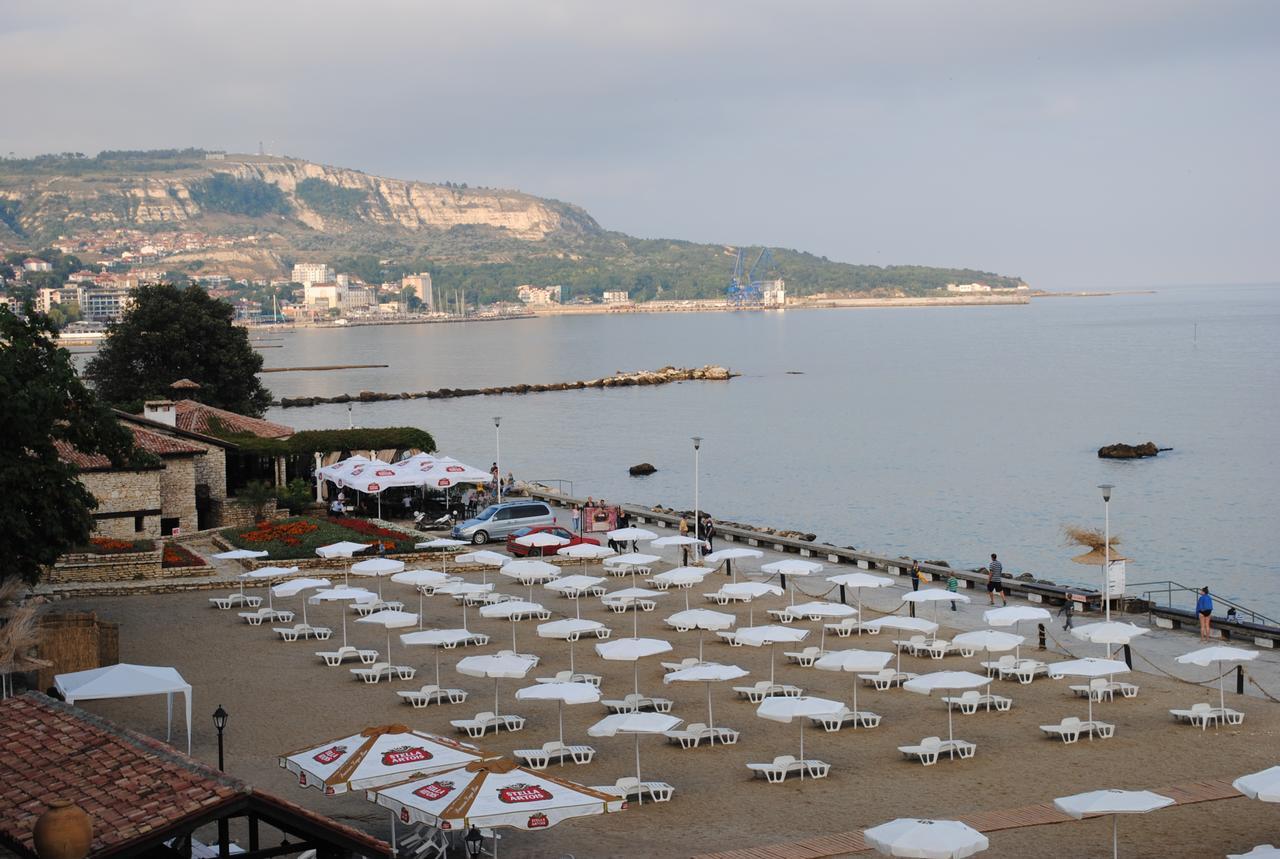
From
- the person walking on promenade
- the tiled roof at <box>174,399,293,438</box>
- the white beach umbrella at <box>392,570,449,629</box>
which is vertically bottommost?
the person walking on promenade

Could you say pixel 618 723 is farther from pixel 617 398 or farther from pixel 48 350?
pixel 617 398

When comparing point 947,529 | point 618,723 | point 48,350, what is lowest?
point 947,529

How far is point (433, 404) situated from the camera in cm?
10888

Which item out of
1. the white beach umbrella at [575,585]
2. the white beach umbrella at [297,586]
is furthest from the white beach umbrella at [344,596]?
the white beach umbrella at [575,585]

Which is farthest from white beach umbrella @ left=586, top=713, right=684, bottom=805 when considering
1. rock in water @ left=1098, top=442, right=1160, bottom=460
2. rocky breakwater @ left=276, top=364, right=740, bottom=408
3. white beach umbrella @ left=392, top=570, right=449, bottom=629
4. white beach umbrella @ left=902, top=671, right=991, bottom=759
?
rocky breakwater @ left=276, top=364, right=740, bottom=408

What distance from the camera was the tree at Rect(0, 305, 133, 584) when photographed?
67.8ft

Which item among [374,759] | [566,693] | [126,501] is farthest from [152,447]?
[374,759]

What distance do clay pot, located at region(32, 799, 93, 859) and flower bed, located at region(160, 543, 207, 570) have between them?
74.2 feet

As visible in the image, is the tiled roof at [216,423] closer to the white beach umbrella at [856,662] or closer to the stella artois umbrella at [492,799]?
the white beach umbrella at [856,662]

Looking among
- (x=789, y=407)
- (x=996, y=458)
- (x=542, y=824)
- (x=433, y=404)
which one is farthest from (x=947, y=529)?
(x=433, y=404)

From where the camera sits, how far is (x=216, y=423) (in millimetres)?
41812

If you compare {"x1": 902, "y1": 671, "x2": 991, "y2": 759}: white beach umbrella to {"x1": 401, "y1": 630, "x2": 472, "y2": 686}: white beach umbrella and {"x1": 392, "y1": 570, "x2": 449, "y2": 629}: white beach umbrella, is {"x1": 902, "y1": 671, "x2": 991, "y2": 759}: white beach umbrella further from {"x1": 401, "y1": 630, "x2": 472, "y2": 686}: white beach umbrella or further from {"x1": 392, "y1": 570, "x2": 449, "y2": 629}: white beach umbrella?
{"x1": 392, "y1": 570, "x2": 449, "y2": 629}: white beach umbrella

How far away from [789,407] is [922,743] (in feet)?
299

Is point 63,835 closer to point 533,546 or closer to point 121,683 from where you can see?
point 121,683
